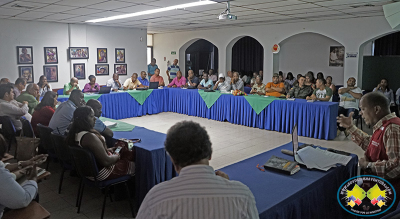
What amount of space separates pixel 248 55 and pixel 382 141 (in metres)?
12.0

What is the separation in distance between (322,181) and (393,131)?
2.02 ft

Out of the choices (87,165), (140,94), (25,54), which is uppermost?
(25,54)

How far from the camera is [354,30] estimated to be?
28.5 ft

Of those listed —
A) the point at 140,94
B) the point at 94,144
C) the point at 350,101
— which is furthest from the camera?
the point at 140,94

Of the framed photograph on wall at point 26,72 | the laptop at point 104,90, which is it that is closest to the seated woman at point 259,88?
the laptop at point 104,90

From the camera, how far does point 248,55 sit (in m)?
14.0

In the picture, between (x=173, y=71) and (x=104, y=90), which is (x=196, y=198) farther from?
(x=173, y=71)

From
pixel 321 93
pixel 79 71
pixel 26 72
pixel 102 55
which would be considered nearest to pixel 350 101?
pixel 321 93

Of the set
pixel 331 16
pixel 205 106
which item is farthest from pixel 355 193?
pixel 331 16

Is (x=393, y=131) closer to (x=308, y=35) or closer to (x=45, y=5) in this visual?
(x=45, y=5)

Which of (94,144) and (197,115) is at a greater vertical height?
(94,144)

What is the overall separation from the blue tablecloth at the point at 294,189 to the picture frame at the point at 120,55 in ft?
29.4

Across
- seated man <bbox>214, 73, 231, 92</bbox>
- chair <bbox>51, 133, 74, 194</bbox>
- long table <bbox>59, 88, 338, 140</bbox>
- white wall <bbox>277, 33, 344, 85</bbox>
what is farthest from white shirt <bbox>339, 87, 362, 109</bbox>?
chair <bbox>51, 133, 74, 194</bbox>

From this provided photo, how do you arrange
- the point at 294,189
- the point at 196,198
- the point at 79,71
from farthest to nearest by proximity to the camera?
1. the point at 79,71
2. the point at 294,189
3. the point at 196,198
